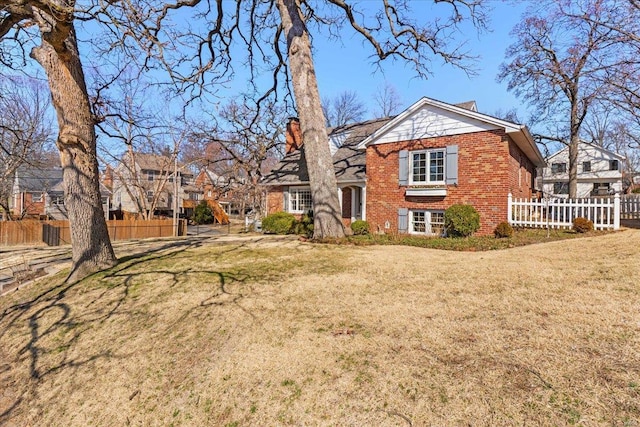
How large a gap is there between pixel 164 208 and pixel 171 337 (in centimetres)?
3780

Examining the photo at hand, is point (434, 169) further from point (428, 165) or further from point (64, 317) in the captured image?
point (64, 317)

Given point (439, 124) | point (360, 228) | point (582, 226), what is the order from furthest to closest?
point (360, 228) < point (439, 124) < point (582, 226)

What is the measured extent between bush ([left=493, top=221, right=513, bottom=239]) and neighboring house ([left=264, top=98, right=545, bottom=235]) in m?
0.77

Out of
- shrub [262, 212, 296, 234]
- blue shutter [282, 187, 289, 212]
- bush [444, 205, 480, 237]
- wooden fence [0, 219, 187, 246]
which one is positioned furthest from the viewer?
blue shutter [282, 187, 289, 212]

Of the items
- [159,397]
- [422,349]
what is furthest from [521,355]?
[159,397]

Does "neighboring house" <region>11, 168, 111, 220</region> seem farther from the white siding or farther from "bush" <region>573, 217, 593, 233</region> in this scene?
"bush" <region>573, 217, 593, 233</region>

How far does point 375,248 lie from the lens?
870 cm

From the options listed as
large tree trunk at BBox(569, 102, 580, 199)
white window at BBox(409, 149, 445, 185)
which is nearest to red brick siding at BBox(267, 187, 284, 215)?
white window at BBox(409, 149, 445, 185)

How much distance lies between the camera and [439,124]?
12609 millimetres

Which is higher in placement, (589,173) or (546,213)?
(589,173)

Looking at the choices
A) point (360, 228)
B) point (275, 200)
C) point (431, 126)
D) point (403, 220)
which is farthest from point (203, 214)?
point (431, 126)

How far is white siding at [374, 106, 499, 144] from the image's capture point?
11.9 metres

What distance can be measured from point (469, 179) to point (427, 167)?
1.68 meters

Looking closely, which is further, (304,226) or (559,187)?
(559,187)
